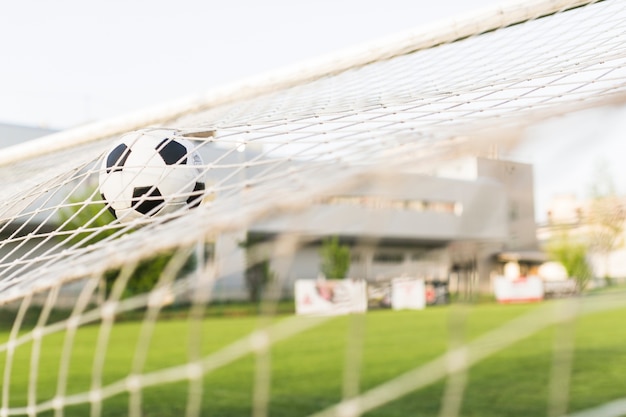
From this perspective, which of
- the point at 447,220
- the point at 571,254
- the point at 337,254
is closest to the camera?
the point at 571,254

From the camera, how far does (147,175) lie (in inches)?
103

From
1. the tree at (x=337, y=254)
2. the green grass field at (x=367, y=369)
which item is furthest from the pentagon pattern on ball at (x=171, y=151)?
the green grass field at (x=367, y=369)

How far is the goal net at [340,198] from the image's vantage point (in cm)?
131

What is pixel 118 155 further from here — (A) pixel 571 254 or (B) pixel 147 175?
(A) pixel 571 254

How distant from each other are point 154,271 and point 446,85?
479 inches

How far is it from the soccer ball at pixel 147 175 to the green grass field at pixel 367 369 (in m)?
0.87

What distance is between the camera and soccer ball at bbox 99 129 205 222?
2.53 m

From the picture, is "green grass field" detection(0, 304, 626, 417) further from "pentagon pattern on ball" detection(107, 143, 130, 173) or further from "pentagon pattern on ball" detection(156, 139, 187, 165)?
"pentagon pattern on ball" detection(107, 143, 130, 173)

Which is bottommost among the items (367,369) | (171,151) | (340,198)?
(367,369)

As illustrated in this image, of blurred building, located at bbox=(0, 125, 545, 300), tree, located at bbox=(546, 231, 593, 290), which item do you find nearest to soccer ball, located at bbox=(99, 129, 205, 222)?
blurred building, located at bbox=(0, 125, 545, 300)

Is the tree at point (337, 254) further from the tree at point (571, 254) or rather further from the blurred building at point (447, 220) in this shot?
the tree at point (571, 254)

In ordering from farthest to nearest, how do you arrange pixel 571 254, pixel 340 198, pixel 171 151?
pixel 171 151, pixel 340 198, pixel 571 254

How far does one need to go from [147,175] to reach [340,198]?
133 centimetres

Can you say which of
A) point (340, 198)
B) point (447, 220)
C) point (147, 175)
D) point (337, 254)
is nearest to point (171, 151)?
point (147, 175)
